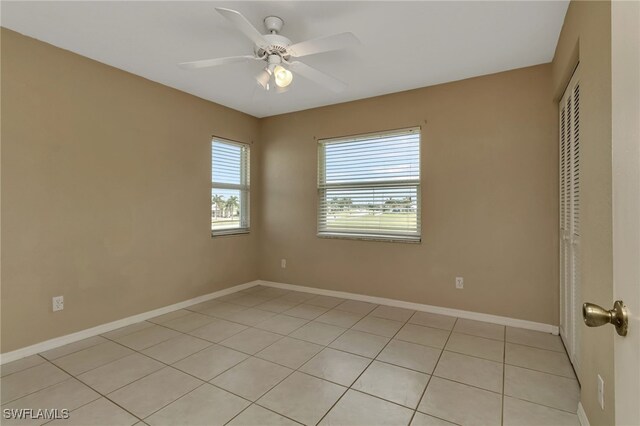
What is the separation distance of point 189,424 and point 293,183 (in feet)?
10.5

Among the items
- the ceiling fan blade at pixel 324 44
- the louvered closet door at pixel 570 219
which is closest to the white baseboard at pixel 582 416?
the louvered closet door at pixel 570 219

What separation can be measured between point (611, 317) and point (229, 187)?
13.6 feet

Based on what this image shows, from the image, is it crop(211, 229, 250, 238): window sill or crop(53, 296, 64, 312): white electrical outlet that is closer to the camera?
crop(53, 296, 64, 312): white electrical outlet

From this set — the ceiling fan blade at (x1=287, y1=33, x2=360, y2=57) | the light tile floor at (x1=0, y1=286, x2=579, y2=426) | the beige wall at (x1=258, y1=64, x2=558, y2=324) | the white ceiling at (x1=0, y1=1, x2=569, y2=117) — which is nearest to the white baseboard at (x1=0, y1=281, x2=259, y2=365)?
the light tile floor at (x1=0, y1=286, x2=579, y2=426)

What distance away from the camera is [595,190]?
1469mm

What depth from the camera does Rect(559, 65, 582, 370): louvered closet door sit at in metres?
2.10

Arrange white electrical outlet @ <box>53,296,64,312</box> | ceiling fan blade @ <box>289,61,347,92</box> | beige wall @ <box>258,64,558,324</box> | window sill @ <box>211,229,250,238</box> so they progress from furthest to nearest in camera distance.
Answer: window sill @ <box>211,229,250,238</box> < beige wall @ <box>258,64,558,324</box> < white electrical outlet @ <box>53,296,64,312</box> < ceiling fan blade @ <box>289,61,347,92</box>

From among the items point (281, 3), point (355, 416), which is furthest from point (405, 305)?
point (281, 3)

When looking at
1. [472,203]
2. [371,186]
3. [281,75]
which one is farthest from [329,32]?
[472,203]

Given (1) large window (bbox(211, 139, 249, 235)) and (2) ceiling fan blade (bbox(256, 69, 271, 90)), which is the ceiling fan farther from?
(1) large window (bbox(211, 139, 249, 235))

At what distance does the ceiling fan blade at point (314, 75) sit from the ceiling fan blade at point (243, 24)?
10.5 inches

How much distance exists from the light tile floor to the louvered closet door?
262 millimetres

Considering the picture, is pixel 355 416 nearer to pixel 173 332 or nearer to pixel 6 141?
pixel 173 332

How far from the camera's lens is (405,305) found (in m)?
3.60
